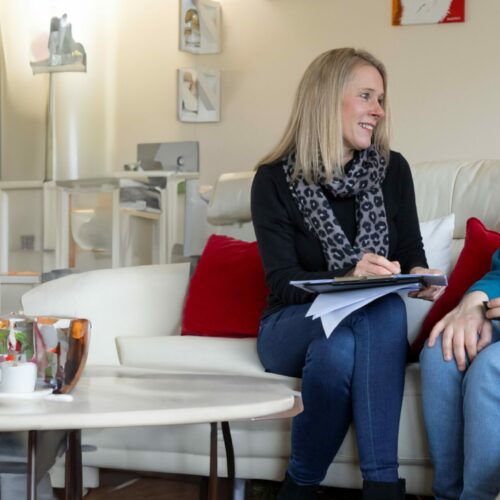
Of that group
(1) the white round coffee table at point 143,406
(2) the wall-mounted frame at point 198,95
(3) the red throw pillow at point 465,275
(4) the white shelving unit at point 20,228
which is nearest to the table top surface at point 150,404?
(1) the white round coffee table at point 143,406

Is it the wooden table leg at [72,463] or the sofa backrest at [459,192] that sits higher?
the sofa backrest at [459,192]

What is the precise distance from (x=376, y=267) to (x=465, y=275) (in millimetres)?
345

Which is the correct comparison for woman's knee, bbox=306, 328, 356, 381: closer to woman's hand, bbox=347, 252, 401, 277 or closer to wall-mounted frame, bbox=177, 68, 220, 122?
woman's hand, bbox=347, 252, 401, 277

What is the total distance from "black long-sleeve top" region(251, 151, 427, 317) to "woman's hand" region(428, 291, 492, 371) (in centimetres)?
35

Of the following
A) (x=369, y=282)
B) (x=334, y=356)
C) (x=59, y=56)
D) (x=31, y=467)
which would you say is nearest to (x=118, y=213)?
(x=59, y=56)

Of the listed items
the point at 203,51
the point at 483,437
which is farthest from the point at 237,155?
the point at 483,437

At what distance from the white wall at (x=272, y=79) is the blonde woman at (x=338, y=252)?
202 cm

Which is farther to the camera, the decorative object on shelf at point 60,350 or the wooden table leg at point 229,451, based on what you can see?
the wooden table leg at point 229,451

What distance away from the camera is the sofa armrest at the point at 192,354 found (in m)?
1.95

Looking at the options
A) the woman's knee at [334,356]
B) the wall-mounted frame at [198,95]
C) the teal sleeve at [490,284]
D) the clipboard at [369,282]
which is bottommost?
the woman's knee at [334,356]

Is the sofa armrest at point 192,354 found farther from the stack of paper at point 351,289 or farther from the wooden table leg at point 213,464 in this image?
Result: the wooden table leg at point 213,464

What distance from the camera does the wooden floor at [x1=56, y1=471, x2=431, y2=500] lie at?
2.13 metres

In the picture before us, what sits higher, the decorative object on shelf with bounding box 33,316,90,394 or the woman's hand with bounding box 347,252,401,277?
the woman's hand with bounding box 347,252,401,277

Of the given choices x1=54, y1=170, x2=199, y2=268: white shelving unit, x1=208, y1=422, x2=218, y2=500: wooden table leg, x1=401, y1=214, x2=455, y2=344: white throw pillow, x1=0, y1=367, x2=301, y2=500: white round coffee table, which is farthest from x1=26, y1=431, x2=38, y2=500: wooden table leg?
x1=54, y1=170, x2=199, y2=268: white shelving unit
